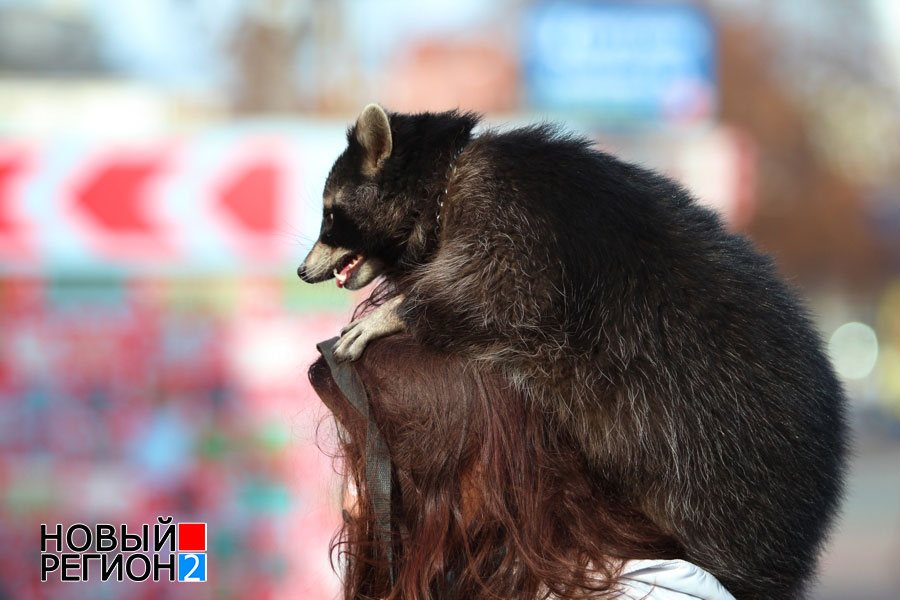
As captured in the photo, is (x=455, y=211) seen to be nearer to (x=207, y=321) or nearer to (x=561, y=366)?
(x=561, y=366)

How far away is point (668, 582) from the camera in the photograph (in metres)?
1.47

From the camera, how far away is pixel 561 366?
163 centimetres

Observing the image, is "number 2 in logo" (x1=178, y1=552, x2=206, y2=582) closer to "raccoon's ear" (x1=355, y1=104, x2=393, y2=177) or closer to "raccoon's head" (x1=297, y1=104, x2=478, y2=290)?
"raccoon's head" (x1=297, y1=104, x2=478, y2=290)

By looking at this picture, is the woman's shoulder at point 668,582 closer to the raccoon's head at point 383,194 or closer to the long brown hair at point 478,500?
the long brown hair at point 478,500

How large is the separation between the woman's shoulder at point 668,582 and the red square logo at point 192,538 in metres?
1.09

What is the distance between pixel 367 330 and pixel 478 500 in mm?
363

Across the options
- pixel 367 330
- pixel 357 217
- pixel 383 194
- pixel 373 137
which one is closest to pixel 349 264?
pixel 357 217

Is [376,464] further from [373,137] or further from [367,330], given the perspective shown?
[373,137]

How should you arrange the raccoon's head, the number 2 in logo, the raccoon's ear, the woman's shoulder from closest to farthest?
the woman's shoulder < the number 2 in logo < the raccoon's head < the raccoon's ear

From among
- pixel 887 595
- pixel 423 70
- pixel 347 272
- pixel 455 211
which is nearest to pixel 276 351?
pixel 347 272

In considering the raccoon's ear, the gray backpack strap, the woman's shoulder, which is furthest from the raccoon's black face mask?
the woman's shoulder

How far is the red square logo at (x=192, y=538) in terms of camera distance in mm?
2203

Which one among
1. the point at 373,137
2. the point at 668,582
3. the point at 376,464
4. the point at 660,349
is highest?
the point at 373,137

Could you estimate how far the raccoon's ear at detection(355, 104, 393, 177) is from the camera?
8.46 ft
